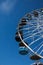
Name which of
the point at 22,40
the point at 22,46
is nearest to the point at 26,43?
the point at 22,40

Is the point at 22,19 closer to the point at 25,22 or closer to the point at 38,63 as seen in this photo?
the point at 25,22

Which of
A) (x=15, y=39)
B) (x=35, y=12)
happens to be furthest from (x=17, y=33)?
(x=35, y=12)

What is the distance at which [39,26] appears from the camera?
32.6 m

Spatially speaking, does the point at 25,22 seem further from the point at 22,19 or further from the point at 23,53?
the point at 23,53

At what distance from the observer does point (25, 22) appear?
3538cm

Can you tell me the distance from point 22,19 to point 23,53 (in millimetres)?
4114

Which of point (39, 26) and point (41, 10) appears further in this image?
point (41, 10)

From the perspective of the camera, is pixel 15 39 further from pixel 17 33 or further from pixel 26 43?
pixel 26 43

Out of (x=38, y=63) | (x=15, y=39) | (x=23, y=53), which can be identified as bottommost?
(x=38, y=63)

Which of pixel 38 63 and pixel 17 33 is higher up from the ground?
pixel 17 33

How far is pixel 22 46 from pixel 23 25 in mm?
2501

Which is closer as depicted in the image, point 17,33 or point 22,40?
point 22,40

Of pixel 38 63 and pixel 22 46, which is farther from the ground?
pixel 22 46

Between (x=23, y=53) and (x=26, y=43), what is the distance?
9.50 feet
